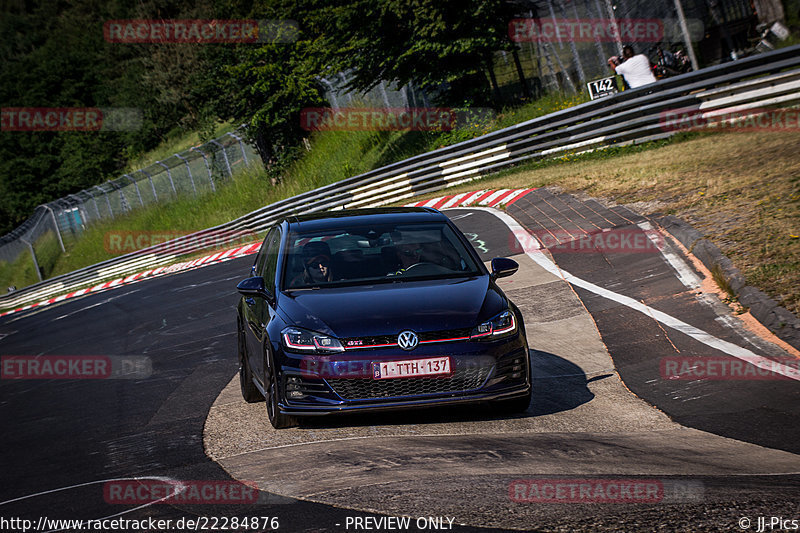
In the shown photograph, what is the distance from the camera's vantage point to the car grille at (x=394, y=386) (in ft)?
19.5

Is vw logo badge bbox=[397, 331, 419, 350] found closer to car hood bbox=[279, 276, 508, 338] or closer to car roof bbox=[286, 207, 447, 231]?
car hood bbox=[279, 276, 508, 338]

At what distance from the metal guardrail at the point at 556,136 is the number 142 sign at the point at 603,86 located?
1494 mm

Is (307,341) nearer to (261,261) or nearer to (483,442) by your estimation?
(483,442)

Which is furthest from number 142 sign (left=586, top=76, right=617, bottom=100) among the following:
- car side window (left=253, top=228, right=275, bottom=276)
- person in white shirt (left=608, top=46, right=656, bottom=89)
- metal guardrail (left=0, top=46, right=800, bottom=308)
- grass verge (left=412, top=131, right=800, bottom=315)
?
car side window (left=253, top=228, right=275, bottom=276)

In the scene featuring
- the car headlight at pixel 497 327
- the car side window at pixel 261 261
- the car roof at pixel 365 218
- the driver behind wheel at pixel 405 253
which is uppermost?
the car roof at pixel 365 218

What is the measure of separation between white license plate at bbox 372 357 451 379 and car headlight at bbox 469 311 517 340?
339 millimetres

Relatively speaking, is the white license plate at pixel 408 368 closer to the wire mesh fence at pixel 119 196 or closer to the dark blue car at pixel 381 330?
the dark blue car at pixel 381 330

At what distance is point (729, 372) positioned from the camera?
23.2 ft

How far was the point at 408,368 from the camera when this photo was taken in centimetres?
593

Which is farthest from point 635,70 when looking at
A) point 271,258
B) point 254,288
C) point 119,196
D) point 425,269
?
point 119,196

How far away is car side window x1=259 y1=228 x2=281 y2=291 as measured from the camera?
7.32 m

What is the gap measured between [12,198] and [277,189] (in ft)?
141

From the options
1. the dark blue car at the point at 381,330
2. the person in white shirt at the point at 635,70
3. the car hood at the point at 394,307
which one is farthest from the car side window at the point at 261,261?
the person in white shirt at the point at 635,70

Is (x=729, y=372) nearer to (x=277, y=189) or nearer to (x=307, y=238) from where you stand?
(x=307, y=238)
